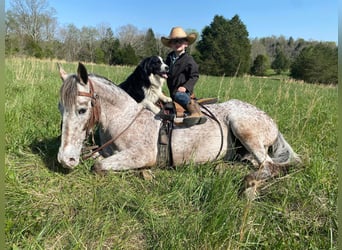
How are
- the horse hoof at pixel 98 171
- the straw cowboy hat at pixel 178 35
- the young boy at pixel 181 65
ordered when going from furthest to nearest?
the straw cowboy hat at pixel 178 35 < the young boy at pixel 181 65 < the horse hoof at pixel 98 171

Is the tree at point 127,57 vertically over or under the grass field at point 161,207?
over

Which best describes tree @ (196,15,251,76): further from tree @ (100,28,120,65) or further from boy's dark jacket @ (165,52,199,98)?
boy's dark jacket @ (165,52,199,98)

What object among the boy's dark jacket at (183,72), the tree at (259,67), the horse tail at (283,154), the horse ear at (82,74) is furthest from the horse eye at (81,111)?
the tree at (259,67)

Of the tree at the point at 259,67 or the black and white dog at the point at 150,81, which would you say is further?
the tree at the point at 259,67

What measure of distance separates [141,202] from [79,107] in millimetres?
1208

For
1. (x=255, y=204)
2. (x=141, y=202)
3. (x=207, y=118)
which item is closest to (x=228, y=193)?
(x=255, y=204)

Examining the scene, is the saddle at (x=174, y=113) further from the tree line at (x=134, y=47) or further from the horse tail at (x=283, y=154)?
the tree line at (x=134, y=47)

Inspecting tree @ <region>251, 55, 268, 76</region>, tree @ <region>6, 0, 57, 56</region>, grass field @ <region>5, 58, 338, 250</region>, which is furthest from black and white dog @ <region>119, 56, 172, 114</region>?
tree @ <region>251, 55, 268, 76</region>

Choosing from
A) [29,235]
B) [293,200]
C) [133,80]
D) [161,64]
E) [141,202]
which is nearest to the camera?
[29,235]

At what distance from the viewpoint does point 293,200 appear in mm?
2883

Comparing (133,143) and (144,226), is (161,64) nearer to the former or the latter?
(133,143)

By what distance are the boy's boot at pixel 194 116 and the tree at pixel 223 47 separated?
2738cm

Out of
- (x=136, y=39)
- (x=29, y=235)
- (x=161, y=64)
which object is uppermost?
(x=136, y=39)

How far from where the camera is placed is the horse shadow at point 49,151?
10.8 ft
